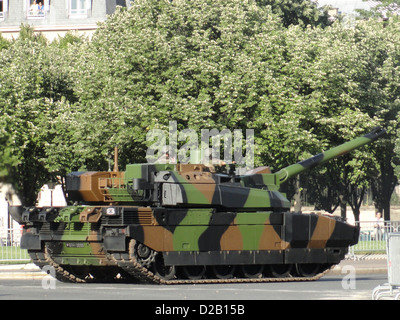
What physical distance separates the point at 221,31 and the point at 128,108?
17.9 ft

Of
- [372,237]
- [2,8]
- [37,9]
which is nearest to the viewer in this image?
[372,237]

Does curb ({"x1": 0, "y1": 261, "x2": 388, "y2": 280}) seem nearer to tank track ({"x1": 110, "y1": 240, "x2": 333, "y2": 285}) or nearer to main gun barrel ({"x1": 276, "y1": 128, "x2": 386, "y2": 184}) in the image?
main gun barrel ({"x1": 276, "y1": 128, "x2": 386, "y2": 184})

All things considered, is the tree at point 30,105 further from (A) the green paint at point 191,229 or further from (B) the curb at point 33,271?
(A) the green paint at point 191,229

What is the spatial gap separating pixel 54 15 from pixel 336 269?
4482 cm

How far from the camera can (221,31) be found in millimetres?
44438

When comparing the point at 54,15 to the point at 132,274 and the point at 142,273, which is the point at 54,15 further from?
the point at 142,273

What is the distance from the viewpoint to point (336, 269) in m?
29.4

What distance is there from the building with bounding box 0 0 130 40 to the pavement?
129 feet

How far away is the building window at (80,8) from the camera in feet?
230

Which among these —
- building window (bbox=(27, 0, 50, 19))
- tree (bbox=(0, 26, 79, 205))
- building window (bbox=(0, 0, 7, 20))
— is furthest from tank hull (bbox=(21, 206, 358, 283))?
building window (bbox=(0, 0, 7, 20))

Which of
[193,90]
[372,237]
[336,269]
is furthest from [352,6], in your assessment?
[336,269]
